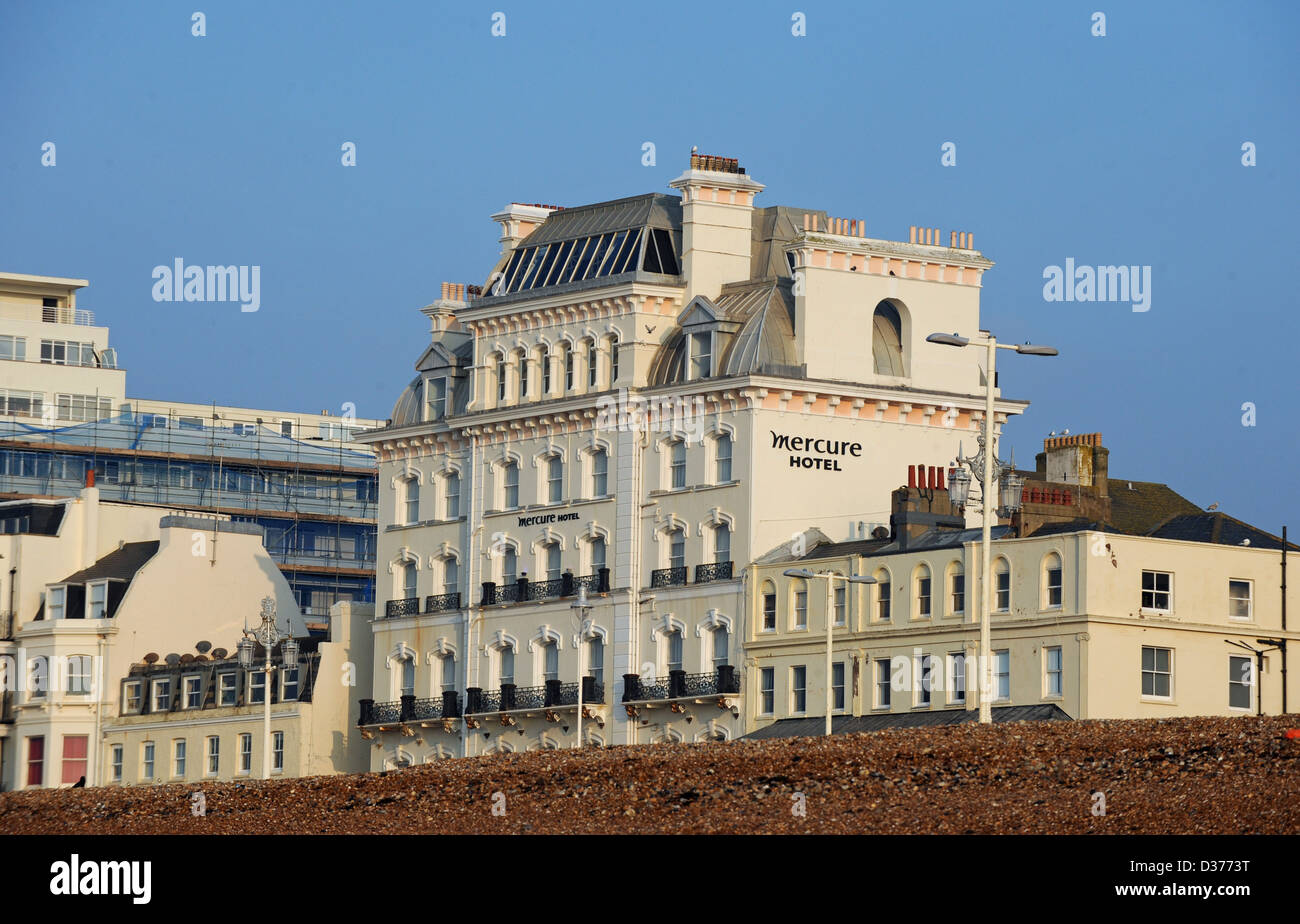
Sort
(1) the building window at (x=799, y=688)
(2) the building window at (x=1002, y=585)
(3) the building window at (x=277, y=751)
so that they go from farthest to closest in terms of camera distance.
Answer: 1. (3) the building window at (x=277, y=751)
2. (1) the building window at (x=799, y=688)
3. (2) the building window at (x=1002, y=585)

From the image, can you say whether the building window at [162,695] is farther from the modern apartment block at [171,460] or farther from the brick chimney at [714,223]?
the modern apartment block at [171,460]

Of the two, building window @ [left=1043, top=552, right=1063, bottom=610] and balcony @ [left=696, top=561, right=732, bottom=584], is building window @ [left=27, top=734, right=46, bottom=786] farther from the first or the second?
building window @ [left=1043, top=552, right=1063, bottom=610]

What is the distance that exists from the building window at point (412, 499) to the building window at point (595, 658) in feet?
37.1

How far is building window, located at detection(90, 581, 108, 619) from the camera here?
113 metres

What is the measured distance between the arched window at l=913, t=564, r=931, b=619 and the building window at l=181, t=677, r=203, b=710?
31878 millimetres

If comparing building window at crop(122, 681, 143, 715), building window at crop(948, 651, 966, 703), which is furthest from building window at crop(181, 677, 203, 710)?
building window at crop(948, 651, 966, 703)

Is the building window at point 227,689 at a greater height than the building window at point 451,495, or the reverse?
the building window at point 451,495

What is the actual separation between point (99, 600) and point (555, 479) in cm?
2019

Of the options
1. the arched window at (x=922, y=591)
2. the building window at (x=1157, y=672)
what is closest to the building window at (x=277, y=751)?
the arched window at (x=922, y=591)

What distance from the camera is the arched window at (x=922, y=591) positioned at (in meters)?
88.0

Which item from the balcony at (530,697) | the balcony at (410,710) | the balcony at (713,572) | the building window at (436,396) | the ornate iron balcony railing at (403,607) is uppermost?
the building window at (436,396)

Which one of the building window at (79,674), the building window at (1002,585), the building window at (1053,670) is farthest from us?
the building window at (79,674)
